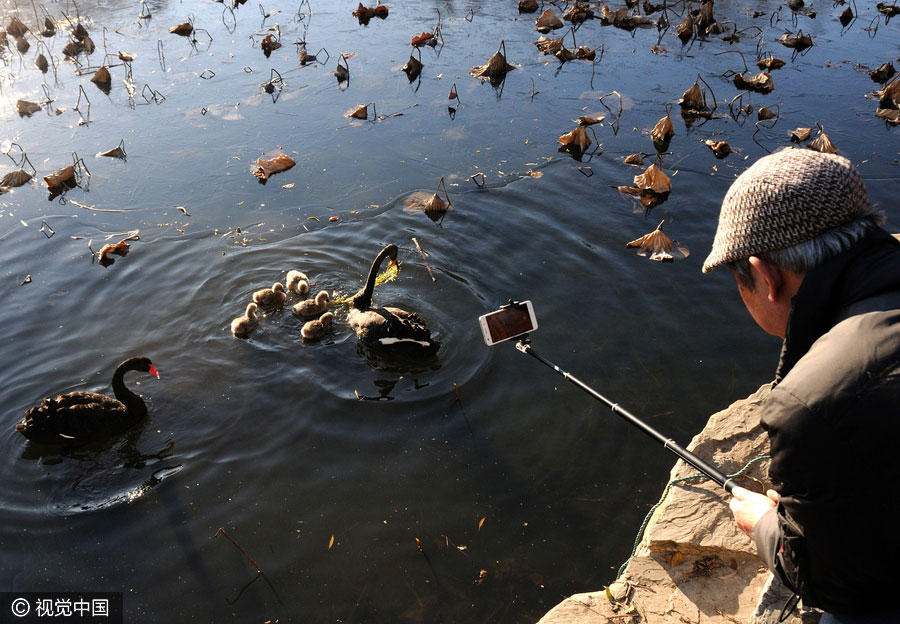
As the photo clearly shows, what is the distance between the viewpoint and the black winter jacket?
2.42 metres

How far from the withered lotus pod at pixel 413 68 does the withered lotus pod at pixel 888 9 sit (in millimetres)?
12712

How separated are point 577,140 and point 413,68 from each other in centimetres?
520

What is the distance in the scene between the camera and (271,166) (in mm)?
10938

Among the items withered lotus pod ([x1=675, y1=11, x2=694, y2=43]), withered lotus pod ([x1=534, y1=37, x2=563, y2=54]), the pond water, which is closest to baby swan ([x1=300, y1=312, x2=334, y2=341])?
the pond water

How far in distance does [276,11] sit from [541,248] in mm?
14385

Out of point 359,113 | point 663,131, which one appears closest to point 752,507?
point 663,131

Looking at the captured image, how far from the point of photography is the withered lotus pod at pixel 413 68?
47.4 feet

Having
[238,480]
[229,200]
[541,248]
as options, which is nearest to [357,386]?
[238,480]

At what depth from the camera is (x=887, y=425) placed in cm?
238

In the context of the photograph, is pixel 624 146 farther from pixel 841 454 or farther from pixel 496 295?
pixel 841 454

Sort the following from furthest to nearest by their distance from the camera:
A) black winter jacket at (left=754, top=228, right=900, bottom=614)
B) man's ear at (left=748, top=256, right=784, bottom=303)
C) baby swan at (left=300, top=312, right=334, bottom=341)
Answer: baby swan at (left=300, top=312, right=334, bottom=341) < man's ear at (left=748, top=256, right=784, bottom=303) < black winter jacket at (left=754, top=228, right=900, bottom=614)

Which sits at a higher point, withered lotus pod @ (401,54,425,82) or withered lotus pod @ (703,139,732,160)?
withered lotus pod @ (401,54,425,82)

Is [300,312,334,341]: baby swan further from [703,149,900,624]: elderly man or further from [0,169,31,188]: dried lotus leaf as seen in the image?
[0,169,31,188]: dried lotus leaf
